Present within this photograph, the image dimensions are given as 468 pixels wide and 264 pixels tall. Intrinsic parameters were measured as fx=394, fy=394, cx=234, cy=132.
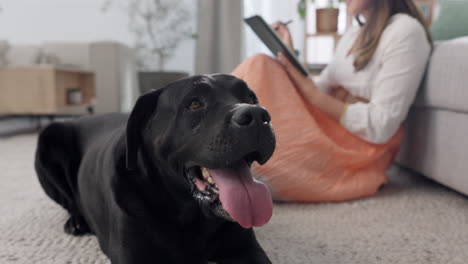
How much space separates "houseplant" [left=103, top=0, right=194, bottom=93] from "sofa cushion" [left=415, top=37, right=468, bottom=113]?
111 inches

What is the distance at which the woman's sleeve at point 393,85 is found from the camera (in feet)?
4.60

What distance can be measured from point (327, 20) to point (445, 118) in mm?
1851

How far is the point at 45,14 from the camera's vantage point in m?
4.43

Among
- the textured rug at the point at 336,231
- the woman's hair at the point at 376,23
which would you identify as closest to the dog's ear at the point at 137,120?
the textured rug at the point at 336,231

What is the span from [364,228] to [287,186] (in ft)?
1.01

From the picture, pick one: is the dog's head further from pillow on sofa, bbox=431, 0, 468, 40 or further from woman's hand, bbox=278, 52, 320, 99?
pillow on sofa, bbox=431, 0, 468, 40

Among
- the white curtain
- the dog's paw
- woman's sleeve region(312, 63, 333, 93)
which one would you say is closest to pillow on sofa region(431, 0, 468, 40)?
woman's sleeve region(312, 63, 333, 93)

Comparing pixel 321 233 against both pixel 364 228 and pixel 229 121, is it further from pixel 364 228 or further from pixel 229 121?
pixel 229 121

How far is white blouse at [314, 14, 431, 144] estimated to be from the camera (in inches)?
55.3

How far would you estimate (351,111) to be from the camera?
4.81ft

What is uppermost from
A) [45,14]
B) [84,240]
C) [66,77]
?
[45,14]

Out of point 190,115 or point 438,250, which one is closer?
point 190,115

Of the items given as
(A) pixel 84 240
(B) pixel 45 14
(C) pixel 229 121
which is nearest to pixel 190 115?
(C) pixel 229 121

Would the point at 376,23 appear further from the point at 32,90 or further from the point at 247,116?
the point at 32,90
